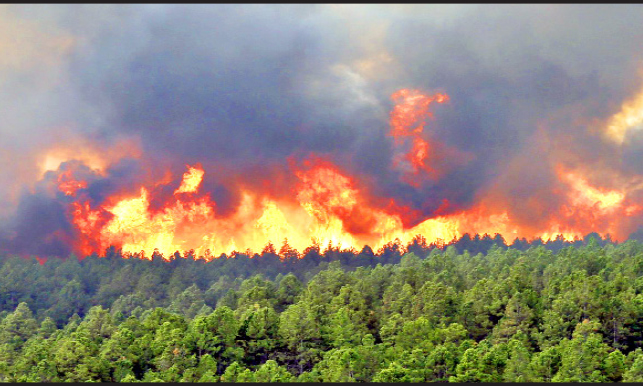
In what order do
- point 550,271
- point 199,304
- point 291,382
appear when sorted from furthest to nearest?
1. point 199,304
2. point 550,271
3. point 291,382

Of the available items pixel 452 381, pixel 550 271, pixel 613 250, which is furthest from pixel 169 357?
pixel 613 250

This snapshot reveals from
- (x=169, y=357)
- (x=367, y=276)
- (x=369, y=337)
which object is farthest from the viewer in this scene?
(x=367, y=276)

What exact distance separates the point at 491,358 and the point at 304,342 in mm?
30009

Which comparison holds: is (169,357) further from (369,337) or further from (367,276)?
(367,276)

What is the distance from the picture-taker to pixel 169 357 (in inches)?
3743

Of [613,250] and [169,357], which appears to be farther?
[613,250]

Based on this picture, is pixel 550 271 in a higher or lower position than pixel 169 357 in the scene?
higher

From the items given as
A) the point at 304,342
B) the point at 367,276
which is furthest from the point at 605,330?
the point at 367,276

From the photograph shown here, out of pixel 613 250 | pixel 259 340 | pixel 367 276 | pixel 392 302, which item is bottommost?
pixel 259 340

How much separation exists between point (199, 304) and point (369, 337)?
85.9 m

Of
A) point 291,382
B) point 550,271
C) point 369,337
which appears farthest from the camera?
point 550,271

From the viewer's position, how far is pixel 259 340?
106 metres

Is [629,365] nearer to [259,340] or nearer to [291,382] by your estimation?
A: [291,382]

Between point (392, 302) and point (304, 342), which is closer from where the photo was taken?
point (304, 342)
